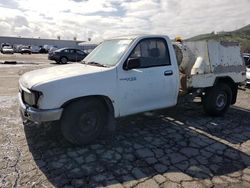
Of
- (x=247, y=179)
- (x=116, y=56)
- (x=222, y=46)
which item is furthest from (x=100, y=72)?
(x=222, y=46)

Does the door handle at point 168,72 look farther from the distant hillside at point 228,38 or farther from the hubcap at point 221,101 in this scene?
the distant hillside at point 228,38

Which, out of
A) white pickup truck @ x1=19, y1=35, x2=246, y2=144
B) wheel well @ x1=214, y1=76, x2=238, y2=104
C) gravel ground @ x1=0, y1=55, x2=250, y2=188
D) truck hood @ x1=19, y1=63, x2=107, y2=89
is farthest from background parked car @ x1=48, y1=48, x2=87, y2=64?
truck hood @ x1=19, y1=63, x2=107, y2=89

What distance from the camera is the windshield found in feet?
18.6

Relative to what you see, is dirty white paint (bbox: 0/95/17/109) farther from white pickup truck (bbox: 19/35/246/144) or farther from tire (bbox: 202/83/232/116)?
tire (bbox: 202/83/232/116)

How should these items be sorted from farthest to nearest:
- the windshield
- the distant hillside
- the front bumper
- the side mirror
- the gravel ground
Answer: the distant hillside → the windshield → the side mirror → the front bumper → the gravel ground

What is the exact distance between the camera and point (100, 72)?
17.1ft

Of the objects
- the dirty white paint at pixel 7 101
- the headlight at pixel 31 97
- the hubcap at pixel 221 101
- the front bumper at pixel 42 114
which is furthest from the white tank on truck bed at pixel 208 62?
the dirty white paint at pixel 7 101

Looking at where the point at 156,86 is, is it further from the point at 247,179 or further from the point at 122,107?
the point at 247,179

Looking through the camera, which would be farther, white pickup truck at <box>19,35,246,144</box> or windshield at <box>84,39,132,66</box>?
windshield at <box>84,39,132,66</box>

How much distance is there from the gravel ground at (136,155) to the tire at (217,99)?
1.05 feet

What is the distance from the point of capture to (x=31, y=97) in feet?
16.1

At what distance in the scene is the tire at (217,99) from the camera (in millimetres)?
7277

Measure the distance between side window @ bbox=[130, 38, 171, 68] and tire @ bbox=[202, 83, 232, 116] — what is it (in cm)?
177

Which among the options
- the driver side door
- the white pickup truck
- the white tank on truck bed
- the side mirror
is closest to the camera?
the white pickup truck
